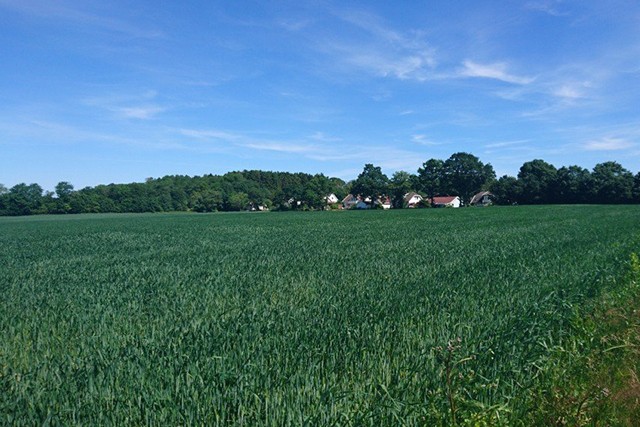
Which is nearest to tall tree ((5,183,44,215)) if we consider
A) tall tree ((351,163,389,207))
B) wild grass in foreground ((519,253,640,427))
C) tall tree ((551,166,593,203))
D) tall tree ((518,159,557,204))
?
tall tree ((351,163,389,207))

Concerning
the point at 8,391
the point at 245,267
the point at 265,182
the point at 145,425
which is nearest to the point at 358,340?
the point at 145,425

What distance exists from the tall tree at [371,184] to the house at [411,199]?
7185 mm

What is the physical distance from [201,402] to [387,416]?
1.66m

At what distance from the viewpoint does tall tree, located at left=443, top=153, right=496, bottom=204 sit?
116500 millimetres

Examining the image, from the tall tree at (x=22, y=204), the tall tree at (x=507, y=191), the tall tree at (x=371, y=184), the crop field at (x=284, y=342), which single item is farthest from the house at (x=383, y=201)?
the crop field at (x=284, y=342)

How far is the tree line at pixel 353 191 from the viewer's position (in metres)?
94.7

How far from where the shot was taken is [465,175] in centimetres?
11594

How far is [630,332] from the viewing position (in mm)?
6020

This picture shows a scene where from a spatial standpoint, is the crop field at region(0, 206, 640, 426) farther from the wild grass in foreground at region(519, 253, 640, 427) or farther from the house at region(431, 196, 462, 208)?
the house at region(431, 196, 462, 208)

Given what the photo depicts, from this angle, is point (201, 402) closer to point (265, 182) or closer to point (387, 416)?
point (387, 416)

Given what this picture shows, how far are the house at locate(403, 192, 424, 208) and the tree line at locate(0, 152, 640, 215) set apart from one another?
2929 mm

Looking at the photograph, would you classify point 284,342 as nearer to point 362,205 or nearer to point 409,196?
point 409,196

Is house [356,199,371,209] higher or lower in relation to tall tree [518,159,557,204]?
lower

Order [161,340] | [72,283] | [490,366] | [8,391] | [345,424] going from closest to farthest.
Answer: [345,424] < [8,391] < [490,366] < [161,340] < [72,283]
